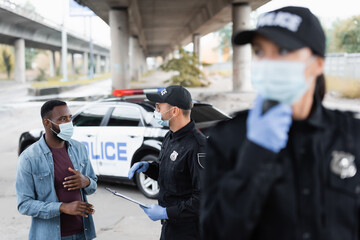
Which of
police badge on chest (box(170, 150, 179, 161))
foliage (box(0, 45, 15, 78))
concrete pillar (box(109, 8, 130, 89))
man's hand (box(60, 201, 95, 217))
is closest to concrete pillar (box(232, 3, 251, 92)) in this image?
concrete pillar (box(109, 8, 130, 89))

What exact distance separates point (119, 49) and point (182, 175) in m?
24.2

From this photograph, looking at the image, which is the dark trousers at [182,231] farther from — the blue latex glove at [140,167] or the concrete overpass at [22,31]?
the concrete overpass at [22,31]

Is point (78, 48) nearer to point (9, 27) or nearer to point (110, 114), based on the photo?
point (9, 27)

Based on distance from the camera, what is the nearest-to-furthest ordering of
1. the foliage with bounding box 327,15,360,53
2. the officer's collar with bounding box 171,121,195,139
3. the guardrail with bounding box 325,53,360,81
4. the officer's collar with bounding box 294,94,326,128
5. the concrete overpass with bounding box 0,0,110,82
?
the officer's collar with bounding box 294,94,326,128
the officer's collar with bounding box 171,121,195,139
the guardrail with bounding box 325,53,360,81
the foliage with bounding box 327,15,360,53
the concrete overpass with bounding box 0,0,110,82

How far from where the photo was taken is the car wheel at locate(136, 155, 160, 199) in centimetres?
749

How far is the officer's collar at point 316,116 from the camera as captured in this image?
1537mm

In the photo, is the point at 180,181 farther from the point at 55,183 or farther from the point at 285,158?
the point at 285,158

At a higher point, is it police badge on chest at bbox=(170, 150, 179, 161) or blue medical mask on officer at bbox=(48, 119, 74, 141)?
blue medical mask on officer at bbox=(48, 119, 74, 141)

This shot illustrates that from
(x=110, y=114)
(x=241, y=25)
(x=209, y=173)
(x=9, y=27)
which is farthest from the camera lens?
(x=9, y=27)

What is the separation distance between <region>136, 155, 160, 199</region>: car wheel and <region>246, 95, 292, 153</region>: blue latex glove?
6.03 m

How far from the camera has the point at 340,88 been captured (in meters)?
23.7

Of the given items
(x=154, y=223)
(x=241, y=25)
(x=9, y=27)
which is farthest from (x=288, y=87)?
(x=9, y=27)

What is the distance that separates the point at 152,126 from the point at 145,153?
50 cm

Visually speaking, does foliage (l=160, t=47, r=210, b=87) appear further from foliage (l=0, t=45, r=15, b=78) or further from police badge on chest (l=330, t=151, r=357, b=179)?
foliage (l=0, t=45, r=15, b=78)
